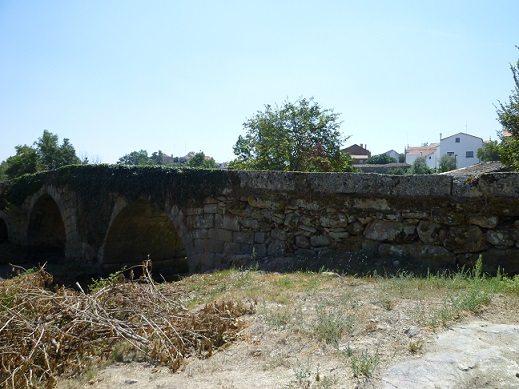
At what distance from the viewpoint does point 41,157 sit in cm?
3831

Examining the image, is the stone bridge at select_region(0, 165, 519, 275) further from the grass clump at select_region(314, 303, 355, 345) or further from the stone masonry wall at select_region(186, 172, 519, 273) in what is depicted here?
the grass clump at select_region(314, 303, 355, 345)

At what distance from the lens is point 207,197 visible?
8344 mm

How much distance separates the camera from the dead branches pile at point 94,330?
11.7 ft

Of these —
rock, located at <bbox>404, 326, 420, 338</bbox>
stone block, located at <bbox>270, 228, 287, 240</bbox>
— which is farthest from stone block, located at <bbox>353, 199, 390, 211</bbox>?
Answer: rock, located at <bbox>404, 326, 420, 338</bbox>

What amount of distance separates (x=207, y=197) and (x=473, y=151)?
65910mm

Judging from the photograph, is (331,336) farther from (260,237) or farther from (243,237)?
(243,237)

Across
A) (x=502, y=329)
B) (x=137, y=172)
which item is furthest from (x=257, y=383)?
(x=137, y=172)

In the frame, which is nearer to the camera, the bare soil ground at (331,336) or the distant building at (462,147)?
the bare soil ground at (331,336)

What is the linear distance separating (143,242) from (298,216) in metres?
6.60

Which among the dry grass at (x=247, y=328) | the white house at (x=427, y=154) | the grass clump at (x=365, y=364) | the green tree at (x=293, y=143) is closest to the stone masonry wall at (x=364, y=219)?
the dry grass at (x=247, y=328)

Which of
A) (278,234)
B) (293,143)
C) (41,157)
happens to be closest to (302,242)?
(278,234)

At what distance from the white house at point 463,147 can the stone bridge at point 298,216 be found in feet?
207

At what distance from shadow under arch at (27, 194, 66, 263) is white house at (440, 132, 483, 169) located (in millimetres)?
60200

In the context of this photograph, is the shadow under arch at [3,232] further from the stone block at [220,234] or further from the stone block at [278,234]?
the stone block at [278,234]
